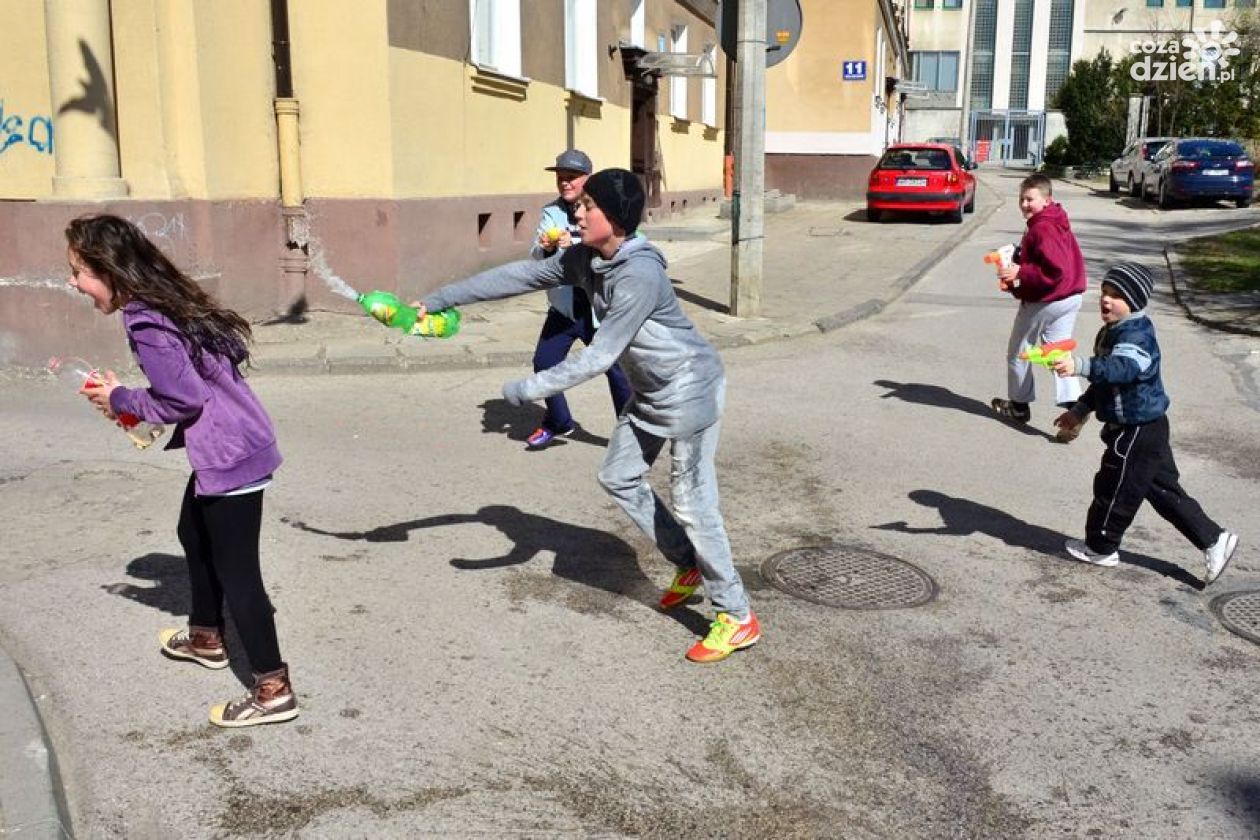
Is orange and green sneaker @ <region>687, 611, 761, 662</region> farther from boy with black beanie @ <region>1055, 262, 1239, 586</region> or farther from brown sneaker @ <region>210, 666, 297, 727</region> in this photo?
boy with black beanie @ <region>1055, 262, 1239, 586</region>

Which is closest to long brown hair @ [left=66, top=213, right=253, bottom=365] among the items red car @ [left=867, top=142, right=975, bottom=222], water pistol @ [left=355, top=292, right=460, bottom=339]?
water pistol @ [left=355, top=292, right=460, bottom=339]

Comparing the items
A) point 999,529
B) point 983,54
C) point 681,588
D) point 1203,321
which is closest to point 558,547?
point 681,588

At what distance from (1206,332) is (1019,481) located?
257 inches

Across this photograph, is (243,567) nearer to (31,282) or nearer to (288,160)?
(31,282)

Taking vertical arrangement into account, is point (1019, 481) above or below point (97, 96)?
below

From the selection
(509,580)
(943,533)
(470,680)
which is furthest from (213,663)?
(943,533)

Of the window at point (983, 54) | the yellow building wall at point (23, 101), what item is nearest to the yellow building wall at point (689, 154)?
the yellow building wall at point (23, 101)

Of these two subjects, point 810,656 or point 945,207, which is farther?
point 945,207

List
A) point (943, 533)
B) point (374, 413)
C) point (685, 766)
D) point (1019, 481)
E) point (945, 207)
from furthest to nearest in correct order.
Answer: point (945, 207), point (374, 413), point (1019, 481), point (943, 533), point (685, 766)

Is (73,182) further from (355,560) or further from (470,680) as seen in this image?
(470,680)

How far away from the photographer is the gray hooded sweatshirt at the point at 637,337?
13.6 ft

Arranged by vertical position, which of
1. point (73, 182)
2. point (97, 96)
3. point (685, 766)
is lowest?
point (685, 766)

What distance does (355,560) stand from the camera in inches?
215

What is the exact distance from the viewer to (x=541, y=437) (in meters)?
7.62
